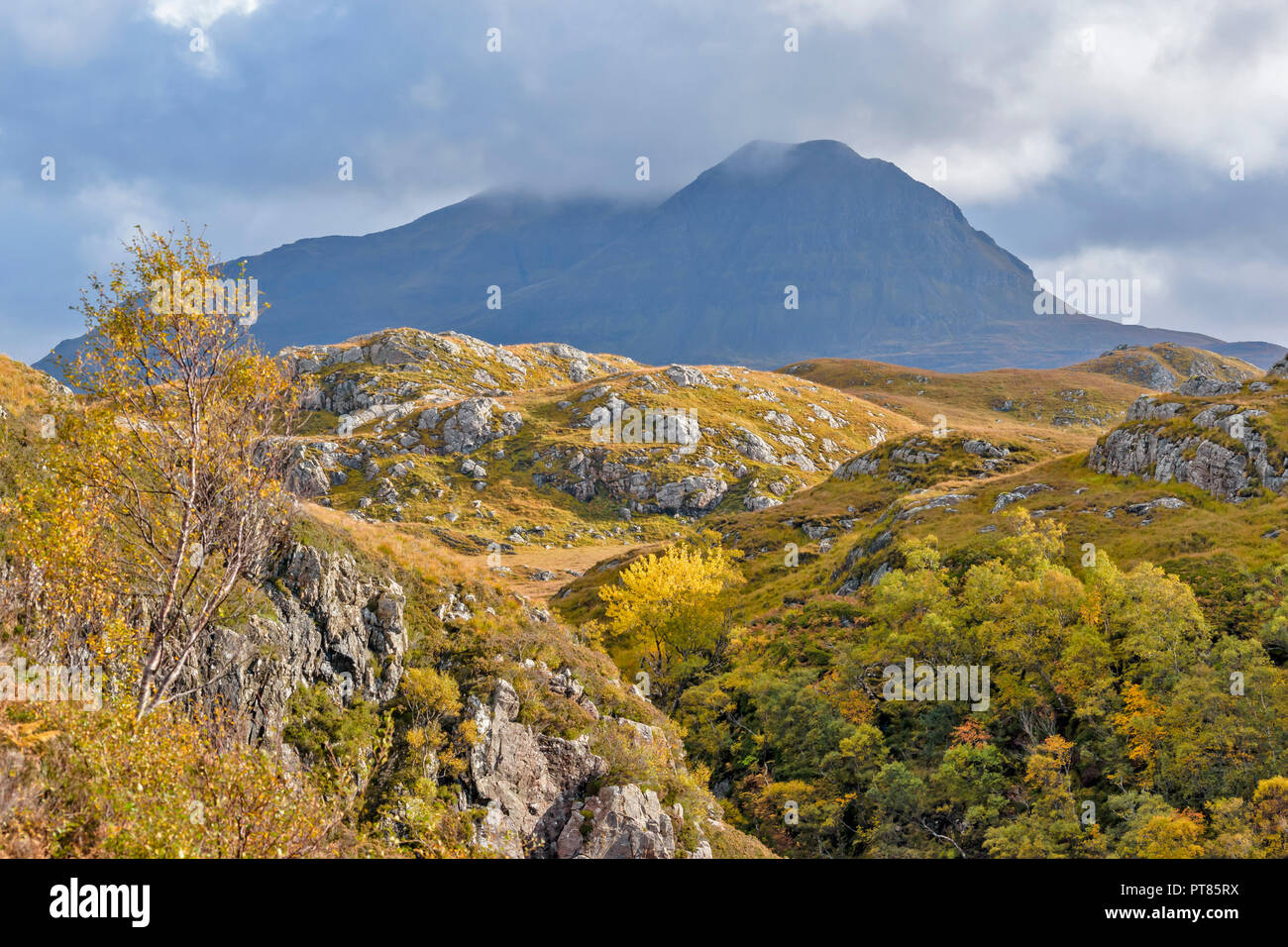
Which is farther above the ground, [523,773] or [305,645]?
[305,645]

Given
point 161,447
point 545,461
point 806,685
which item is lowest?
point 806,685

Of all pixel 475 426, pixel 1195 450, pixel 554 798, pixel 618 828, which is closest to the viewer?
pixel 618 828

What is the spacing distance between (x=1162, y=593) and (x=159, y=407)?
5272 cm

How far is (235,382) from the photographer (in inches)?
776

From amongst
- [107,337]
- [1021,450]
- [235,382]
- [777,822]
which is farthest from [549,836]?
[1021,450]

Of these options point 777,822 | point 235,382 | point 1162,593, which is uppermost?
point 235,382

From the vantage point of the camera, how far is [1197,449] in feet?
238

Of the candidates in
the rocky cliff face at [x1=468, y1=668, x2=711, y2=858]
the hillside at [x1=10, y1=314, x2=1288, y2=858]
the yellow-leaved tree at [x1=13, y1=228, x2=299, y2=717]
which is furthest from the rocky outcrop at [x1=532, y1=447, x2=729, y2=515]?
the yellow-leaved tree at [x1=13, y1=228, x2=299, y2=717]

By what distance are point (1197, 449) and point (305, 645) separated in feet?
276

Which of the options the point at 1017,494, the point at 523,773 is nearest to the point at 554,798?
the point at 523,773

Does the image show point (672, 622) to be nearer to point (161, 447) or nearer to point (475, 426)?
point (161, 447)

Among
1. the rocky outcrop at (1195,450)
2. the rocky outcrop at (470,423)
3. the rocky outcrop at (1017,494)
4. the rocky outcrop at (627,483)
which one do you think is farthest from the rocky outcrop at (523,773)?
the rocky outcrop at (470,423)

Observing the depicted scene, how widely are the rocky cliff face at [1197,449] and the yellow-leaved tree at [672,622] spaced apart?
49.6 metres
